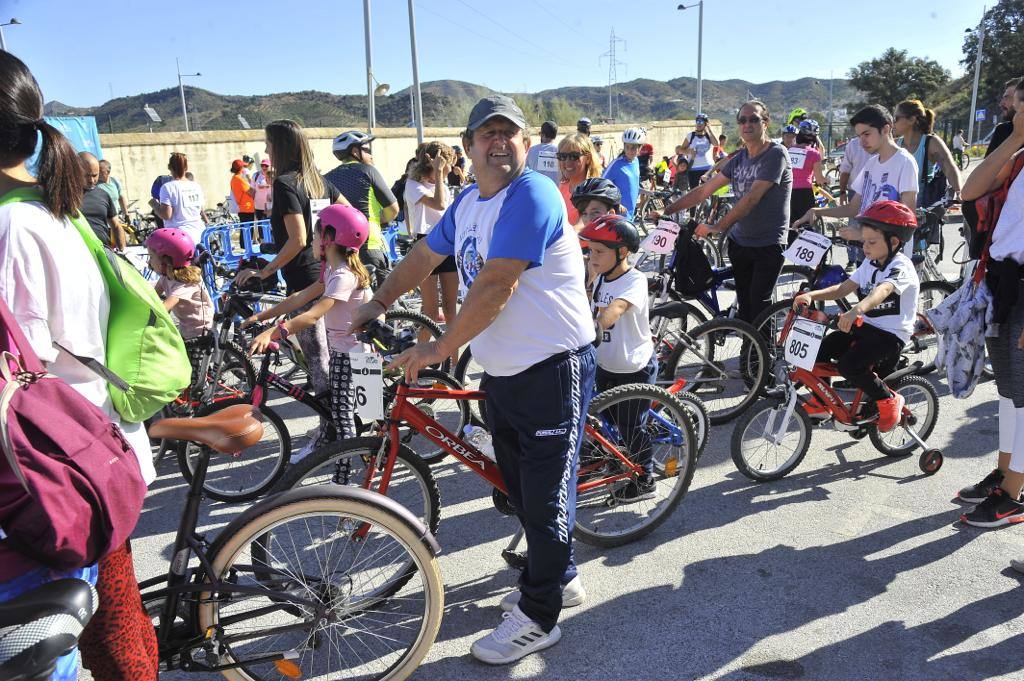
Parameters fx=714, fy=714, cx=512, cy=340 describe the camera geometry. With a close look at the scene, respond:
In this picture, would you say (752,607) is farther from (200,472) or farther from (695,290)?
(695,290)

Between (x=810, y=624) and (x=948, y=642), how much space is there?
499 mm

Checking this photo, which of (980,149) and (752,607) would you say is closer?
(752,607)

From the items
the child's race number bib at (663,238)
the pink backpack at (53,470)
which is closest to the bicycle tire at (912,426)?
the child's race number bib at (663,238)

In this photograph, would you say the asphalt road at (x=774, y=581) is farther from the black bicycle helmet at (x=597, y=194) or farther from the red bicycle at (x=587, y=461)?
the black bicycle helmet at (x=597, y=194)

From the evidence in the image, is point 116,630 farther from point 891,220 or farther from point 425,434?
point 891,220

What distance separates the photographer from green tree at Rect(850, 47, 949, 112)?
5344 centimetres

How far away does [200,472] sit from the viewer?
230cm

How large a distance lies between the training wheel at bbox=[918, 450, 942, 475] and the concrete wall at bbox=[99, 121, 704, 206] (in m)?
16.1

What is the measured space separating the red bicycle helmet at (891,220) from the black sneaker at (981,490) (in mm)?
1358

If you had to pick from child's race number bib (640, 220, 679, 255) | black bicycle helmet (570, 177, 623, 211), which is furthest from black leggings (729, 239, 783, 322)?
black bicycle helmet (570, 177, 623, 211)

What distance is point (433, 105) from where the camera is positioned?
280ft

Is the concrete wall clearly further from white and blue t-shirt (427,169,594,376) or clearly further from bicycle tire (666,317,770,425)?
white and blue t-shirt (427,169,594,376)

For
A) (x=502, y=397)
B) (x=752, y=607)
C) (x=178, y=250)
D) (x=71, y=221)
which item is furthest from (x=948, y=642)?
(x=178, y=250)

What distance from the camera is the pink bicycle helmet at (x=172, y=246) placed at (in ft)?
14.6
